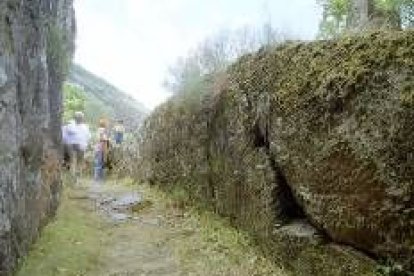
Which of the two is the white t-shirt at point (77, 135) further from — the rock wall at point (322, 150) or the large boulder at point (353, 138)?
the large boulder at point (353, 138)

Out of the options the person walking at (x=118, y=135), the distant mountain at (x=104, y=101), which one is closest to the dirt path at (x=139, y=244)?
the person walking at (x=118, y=135)

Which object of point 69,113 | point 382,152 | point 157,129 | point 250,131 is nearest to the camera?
point 382,152

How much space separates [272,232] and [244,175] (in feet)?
4.22

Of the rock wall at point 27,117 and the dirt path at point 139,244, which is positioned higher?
the rock wall at point 27,117

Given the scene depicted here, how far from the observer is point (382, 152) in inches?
269

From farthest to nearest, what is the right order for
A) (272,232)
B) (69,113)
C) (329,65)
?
(69,113) < (272,232) < (329,65)

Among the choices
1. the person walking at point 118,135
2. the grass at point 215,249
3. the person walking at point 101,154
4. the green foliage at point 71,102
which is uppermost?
the green foliage at point 71,102

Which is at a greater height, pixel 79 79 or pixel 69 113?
pixel 79 79

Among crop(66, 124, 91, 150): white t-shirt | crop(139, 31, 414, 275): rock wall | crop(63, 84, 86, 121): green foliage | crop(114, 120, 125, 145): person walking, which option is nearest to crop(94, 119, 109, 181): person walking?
crop(66, 124, 91, 150): white t-shirt

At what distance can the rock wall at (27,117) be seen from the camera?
7.84m

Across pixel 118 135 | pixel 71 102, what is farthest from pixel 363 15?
pixel 71 102

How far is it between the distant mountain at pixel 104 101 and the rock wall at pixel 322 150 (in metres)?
18.9

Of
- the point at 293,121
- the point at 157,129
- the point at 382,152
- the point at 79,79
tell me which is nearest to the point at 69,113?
the point at 157,129

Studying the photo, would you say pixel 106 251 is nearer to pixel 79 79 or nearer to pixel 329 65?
pixel 329 65
